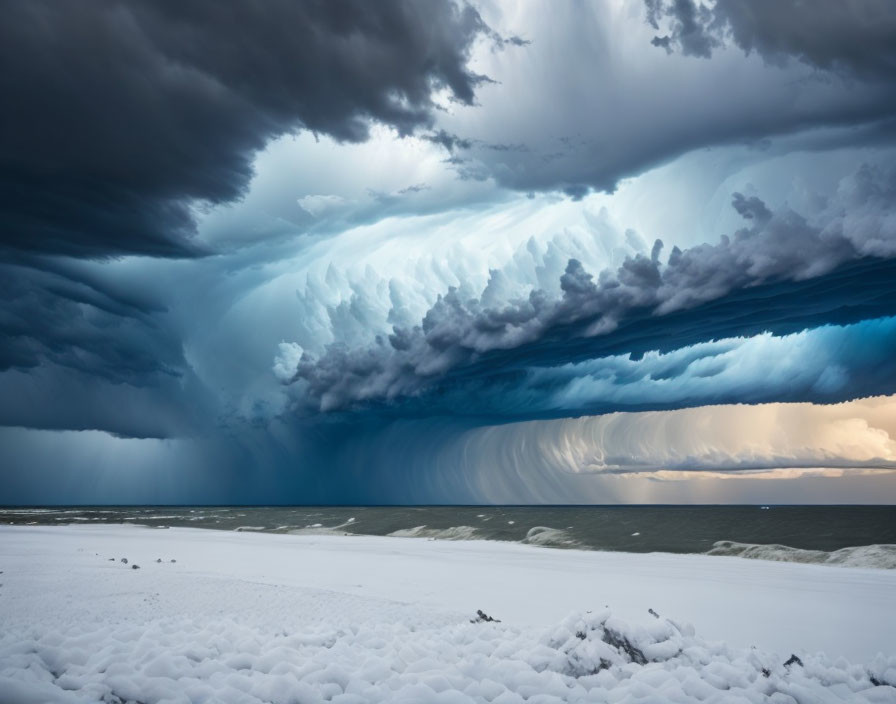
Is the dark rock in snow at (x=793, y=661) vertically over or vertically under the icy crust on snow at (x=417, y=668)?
under

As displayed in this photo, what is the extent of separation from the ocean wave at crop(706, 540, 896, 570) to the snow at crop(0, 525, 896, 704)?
5885mm

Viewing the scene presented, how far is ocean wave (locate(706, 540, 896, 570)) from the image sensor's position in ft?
80.8

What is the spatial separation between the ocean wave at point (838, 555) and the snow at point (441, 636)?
5.88 m

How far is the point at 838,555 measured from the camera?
2638 cm

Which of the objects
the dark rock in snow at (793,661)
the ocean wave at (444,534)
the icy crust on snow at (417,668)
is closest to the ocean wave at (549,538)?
the ocean wave at (444,534)

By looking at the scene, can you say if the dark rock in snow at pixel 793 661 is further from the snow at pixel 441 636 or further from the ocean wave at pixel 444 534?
the ocean wave at pixel 444 534

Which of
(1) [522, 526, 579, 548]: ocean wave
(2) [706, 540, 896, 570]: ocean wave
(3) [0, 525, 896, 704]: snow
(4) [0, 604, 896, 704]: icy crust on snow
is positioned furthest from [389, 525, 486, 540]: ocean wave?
(4) [0, 604, 896, 704]: icy crust on snow

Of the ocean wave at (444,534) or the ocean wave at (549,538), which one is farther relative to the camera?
the ocean wave at (444,534)

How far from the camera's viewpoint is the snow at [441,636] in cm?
652

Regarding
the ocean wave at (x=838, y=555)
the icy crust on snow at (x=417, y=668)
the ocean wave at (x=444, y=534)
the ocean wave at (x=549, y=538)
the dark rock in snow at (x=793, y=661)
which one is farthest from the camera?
the ocean wave at (x=444, y=534)

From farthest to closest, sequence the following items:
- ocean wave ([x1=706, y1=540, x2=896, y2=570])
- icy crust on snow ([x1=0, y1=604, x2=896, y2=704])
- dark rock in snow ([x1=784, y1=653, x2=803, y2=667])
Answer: ocean wave ([x1=706, y1=540, x2=896, y2=570]), dark rock in snow ([x1=784, y1=653, x2=803, y2=667]), icy crust on snow ([x1=0, y1=604, x2=896, y2=704])

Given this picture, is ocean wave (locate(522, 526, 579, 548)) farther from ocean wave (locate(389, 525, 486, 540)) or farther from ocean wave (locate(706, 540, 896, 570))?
ocean wave (locate(706, 540, 896, 570))

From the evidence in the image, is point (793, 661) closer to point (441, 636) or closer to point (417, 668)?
point (441, 636)

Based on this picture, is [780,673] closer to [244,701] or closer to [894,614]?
[244,701]
